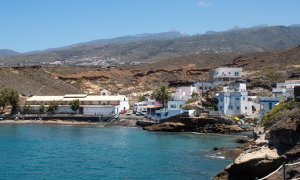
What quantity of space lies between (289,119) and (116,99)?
251ft

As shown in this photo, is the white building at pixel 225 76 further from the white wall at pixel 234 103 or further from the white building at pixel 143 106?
the white wall at pixel 234 103

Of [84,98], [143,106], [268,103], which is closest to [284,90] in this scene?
[268,103]

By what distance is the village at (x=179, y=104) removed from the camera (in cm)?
8731

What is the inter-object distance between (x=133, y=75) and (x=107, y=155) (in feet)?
358

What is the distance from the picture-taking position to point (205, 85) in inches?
4552

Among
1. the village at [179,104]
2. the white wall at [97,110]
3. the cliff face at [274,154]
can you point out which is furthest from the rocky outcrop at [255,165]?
the white wall at [97,110]

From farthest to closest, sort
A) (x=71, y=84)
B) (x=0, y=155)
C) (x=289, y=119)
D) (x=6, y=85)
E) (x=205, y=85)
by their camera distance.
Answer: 1. (x=71, y=84)
2. (x=6, y=85)
3. (x=205, y=85)
4. (x=0, y=155)
5. (x=289, y=119)

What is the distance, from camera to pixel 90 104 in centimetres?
10850

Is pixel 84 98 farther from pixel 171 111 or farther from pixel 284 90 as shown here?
pixel 284 90

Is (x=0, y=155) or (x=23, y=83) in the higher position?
(x=23, y=83)

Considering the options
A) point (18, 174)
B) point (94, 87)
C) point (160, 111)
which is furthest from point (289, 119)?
point (94, 87)

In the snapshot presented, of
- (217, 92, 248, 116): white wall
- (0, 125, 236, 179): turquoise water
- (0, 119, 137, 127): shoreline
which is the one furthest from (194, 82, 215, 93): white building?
(0, 125, 236, 179): turquoise water

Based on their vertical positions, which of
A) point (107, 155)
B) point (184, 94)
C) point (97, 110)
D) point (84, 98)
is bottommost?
point (107, 155)

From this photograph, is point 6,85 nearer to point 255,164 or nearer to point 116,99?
point 116,99
